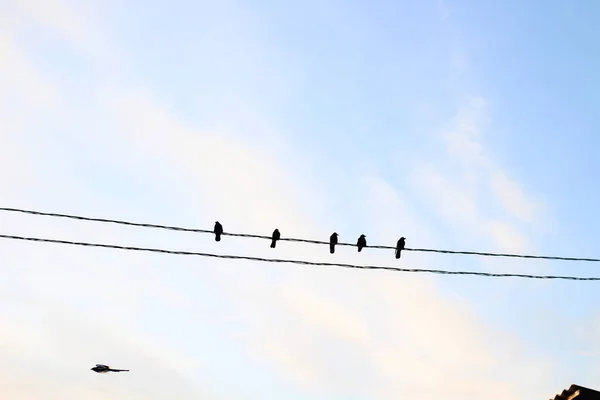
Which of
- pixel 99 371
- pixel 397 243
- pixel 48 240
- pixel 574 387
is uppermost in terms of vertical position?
pixel 397 243

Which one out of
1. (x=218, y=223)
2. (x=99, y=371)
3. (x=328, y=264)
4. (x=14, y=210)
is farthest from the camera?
(x=218, y=223)

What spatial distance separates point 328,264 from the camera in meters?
12.8

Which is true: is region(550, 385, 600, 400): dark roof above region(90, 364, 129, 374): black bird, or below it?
above

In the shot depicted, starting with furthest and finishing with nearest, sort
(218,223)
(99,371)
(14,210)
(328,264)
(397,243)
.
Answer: (397,243), (218,223), (99,371), (328,264), (14,210)

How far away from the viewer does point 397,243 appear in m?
22.0

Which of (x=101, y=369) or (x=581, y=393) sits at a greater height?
(x=581, y=393)

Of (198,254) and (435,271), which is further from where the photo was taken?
(435,271)

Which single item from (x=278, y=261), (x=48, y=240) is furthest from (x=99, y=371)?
(x=278, y=261)

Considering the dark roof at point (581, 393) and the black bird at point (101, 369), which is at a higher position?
the dark roof at point (581, 393)

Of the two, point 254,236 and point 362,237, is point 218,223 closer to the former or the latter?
point 362,237

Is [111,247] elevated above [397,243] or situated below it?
below

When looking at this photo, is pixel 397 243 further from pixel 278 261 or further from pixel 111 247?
pixel 111 247

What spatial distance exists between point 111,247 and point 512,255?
9404 millimetres

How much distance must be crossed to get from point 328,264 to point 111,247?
4.89m
